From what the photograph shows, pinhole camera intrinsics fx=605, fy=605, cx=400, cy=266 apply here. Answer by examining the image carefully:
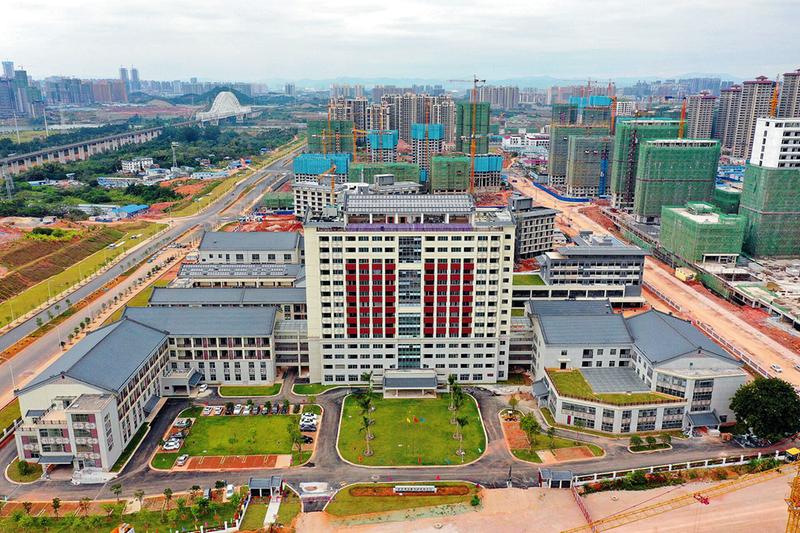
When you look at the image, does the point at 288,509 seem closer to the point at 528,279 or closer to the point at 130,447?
the point at 130,447

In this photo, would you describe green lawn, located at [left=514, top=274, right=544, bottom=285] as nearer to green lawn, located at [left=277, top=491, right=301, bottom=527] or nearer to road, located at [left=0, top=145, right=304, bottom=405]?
green lawn, located at [left=277, top=491, right=301, bottom=527]

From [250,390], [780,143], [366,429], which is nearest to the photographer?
[366,429]

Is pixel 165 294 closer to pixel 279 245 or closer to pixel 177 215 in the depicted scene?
pixel 279 245

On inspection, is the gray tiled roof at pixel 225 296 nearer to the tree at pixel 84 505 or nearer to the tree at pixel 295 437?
the tree at pixel 295 437

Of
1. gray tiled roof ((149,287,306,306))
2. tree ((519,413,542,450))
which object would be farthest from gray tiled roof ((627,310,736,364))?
gray tiled roof ((149,287,306,306))

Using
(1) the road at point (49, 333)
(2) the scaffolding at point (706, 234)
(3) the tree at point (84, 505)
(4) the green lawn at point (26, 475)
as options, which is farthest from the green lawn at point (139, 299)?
(2) the scaffolding at point (706, 234)

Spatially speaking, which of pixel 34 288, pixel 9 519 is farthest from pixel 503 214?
pixel 34 288

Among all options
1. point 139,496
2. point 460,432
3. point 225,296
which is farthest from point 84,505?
point 225,296
